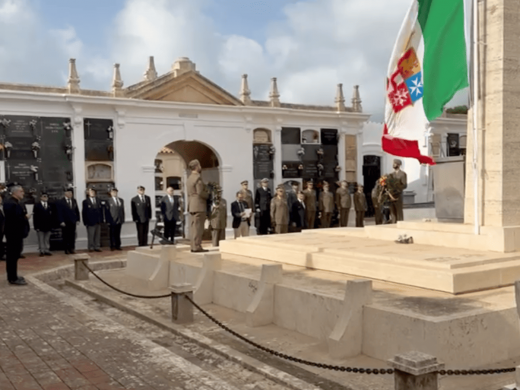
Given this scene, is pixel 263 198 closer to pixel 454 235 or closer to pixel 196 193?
pixel 196 193

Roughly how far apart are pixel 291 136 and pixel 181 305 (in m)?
13.9

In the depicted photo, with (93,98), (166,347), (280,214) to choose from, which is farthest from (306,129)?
(166,347)

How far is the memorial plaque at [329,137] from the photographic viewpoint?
21.0 meters

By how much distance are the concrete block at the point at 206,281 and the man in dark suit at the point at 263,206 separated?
9932 mm

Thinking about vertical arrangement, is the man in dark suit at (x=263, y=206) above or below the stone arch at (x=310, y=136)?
below

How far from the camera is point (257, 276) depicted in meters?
7.75

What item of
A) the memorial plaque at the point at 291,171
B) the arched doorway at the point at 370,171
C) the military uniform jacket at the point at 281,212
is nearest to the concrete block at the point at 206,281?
the military uniform jacket at the point at 281,212

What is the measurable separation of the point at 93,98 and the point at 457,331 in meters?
13.9

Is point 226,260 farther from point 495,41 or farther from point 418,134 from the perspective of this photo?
point 495,41

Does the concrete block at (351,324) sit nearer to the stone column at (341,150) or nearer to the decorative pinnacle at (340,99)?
the stone column at (341,150)

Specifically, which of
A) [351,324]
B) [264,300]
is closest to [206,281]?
[264,300]

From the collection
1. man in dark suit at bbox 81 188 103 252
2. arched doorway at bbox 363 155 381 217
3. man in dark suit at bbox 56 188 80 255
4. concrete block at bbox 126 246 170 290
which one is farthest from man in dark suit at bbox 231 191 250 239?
arched doorway at bbox 363 155 381 217

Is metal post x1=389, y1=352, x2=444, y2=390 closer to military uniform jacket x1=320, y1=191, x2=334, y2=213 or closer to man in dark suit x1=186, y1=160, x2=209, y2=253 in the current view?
man in dark suit x1=186, y1=160, x2=209, y2=253

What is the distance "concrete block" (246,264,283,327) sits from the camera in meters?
7.01
